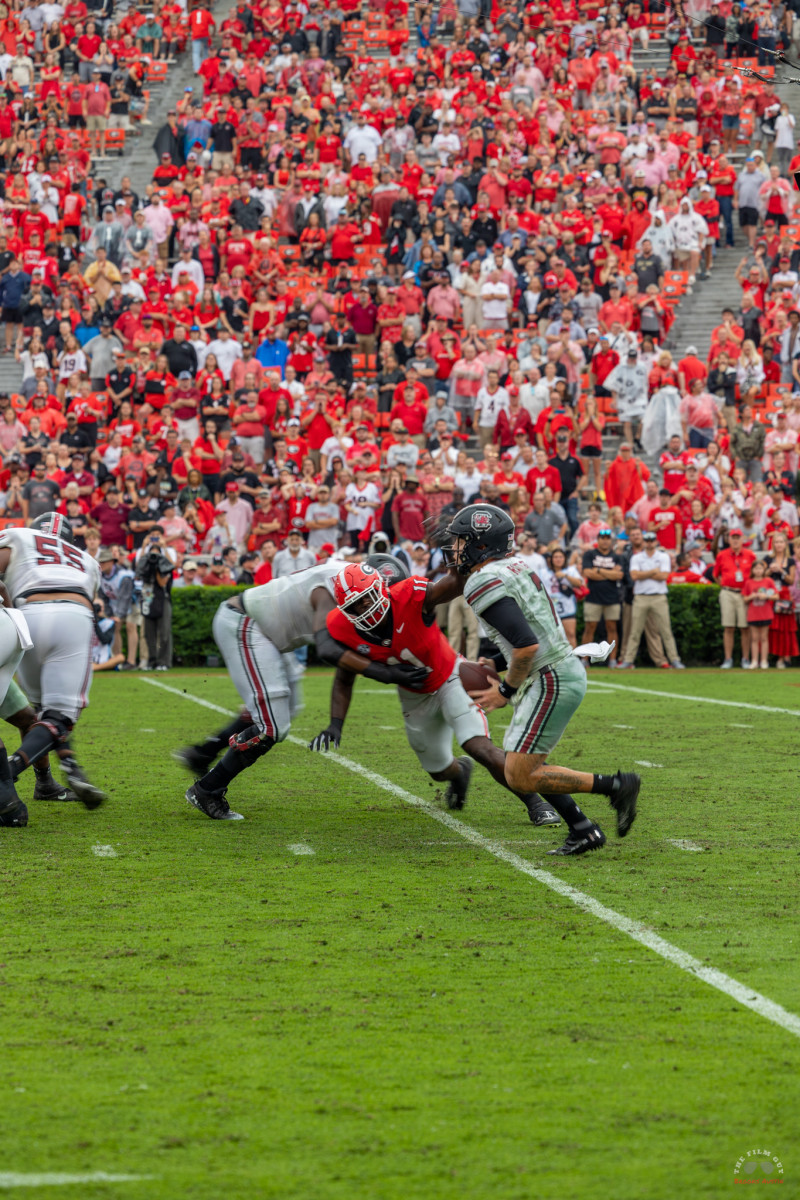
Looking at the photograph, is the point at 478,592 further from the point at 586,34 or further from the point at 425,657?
the point at 586,34

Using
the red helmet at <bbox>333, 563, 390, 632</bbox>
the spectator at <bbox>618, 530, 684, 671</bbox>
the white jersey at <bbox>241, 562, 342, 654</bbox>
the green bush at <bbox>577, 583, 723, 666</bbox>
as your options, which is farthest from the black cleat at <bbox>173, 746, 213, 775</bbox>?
the green bush at <bbox>577, 583, 723, 666</bbox>

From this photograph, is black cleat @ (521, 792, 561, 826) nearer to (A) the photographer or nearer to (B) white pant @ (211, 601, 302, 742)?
(B) white pant @ (211, 601, 302, 742)

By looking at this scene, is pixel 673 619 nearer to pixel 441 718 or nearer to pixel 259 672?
pixel 441 718

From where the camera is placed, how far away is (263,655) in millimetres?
8023

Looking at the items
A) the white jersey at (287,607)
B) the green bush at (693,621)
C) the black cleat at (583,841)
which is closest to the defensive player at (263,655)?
the white jersey at (287,607)

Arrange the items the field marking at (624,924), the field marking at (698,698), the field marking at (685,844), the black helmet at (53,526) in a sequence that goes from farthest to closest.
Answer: the field marking at (698,698)
the black helmet at (53,526)
the field marking at (685,844)
the field marking at (624,924)

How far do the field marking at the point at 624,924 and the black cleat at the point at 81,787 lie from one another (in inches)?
70.4

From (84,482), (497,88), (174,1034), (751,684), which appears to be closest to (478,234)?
(497,88)

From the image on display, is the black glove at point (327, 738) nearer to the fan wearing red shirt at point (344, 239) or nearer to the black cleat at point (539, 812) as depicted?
the black cleat at point (539, 812)

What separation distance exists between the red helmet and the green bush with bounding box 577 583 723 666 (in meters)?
11.2

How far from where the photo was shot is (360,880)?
6.67 metres

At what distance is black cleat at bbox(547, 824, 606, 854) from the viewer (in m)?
7.05

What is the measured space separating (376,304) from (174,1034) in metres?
17.8

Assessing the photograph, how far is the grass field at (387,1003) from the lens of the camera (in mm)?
3604
